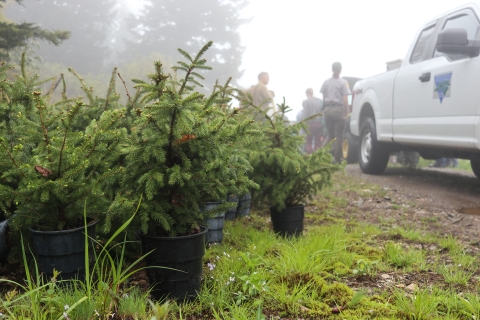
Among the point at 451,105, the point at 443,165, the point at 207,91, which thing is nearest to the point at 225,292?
the point at 451,105

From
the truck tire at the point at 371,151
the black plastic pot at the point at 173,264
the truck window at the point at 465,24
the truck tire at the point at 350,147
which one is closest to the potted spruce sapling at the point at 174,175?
the black plastic pot at the point at 173,264

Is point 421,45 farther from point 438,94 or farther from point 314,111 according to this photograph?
point 314,111

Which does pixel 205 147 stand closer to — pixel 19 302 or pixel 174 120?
pixel 174 120

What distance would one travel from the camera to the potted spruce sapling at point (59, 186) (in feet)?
7.41

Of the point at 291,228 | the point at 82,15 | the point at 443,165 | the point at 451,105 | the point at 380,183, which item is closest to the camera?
the point at 291,228

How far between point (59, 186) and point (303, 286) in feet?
4.80

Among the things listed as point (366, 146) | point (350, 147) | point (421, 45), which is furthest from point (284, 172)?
point (350, 147)

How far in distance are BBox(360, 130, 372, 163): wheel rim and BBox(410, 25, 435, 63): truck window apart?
5.15ft

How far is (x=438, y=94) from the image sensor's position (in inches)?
209

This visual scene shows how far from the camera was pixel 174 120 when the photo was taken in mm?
2227

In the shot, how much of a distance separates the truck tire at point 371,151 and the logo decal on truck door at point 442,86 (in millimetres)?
1969

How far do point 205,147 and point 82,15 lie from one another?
1675 inches

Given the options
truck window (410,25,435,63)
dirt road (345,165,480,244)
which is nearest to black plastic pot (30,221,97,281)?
dirt road (345,165,480,244)

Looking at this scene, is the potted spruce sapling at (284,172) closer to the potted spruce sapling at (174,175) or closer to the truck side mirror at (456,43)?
the potted spruce sapling at (174,175)
